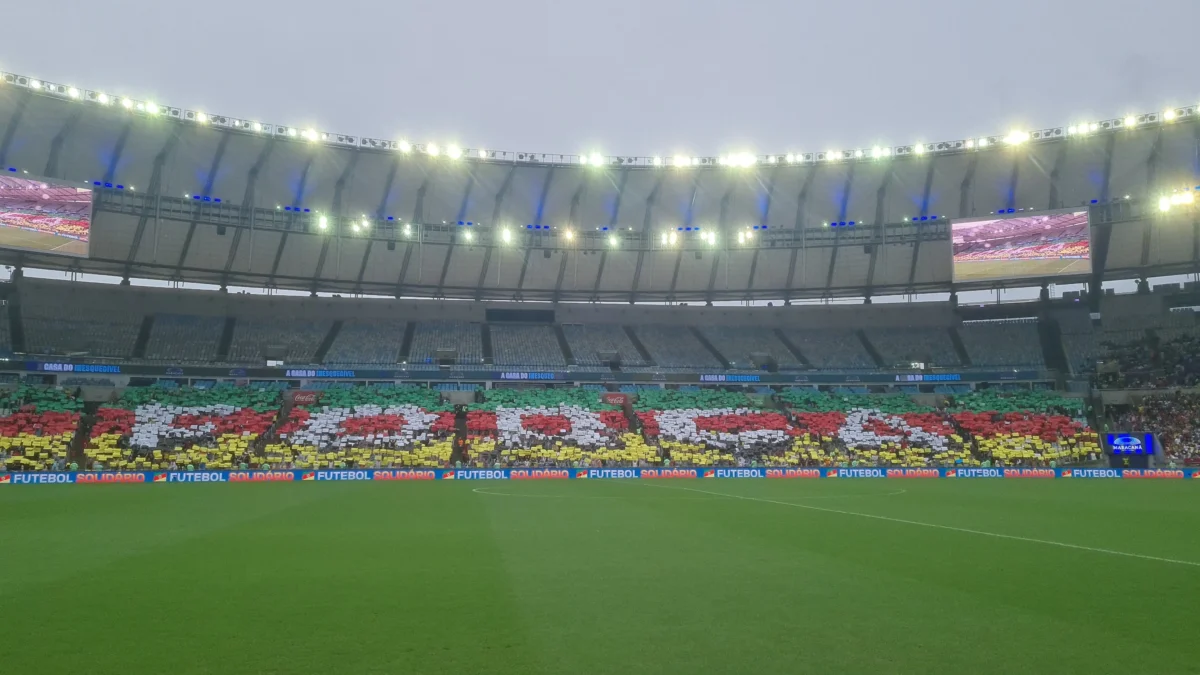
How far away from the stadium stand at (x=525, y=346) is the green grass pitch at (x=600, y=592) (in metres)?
31.9

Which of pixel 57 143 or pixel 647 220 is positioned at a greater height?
pixel 647 220

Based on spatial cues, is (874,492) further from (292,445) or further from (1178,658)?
(292,445)

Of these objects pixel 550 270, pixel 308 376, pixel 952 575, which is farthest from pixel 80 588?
pixel 550 270

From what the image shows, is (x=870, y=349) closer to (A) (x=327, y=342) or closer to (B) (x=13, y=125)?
(A) (x=327, y=342)

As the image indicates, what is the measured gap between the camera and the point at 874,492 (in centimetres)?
2525

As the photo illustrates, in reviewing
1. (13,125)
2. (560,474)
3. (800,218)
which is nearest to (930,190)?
(800,218)

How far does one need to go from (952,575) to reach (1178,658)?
3.81 m

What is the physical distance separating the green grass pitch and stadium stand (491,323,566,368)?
3187 centimetres

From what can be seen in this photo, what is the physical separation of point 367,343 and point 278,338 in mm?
5668

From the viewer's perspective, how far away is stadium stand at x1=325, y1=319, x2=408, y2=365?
4847 centimetres

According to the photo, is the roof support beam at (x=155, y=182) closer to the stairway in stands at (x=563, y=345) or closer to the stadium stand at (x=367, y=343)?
the stadium stand at (x=367, y=343)

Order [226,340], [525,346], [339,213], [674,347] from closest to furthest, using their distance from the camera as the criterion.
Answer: [339,213] < [226,340] < [525,346] < [674,347]

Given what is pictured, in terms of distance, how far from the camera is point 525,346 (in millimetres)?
52000

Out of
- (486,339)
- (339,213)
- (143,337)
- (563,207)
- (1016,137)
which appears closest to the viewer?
(1016,137)
